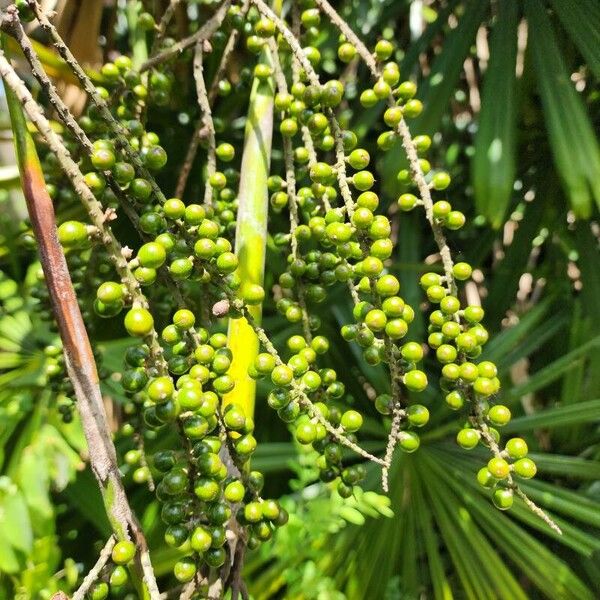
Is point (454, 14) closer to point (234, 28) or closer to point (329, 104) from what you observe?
point (234, 28)

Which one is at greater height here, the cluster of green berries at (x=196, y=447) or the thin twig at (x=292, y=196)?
the thin twig at (x=292, y=196)

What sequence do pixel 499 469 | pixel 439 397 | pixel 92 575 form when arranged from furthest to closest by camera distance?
pixel 439 397 < pixel 499 469 < pixel 92 575

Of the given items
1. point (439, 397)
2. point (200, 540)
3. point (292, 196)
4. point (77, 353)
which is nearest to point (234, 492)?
point (200, 540)

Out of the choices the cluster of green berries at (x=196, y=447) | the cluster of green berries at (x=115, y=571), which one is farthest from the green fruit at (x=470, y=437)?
the cluster of green berries at (x=115, y=571)

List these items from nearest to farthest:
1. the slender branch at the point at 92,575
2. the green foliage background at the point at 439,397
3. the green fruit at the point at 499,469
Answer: the slender branch at the point at 92,575, the green fruit at the point at 499,469, the green foliage background at the point at 439,397

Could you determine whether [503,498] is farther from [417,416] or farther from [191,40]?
[191,40]

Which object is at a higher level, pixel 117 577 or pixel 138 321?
pixel 138 321

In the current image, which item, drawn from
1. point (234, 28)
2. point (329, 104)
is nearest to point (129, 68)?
point (234, 28)

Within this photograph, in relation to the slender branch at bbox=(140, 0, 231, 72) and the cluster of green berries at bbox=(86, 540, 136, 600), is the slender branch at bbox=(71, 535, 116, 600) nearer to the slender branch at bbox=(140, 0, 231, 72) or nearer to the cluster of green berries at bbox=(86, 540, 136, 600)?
the cluster of green berries at bbox=(86, 540, 136, 600)

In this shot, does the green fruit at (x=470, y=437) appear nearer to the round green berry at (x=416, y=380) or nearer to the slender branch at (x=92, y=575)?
the round green berry at (x=416, y=380)
